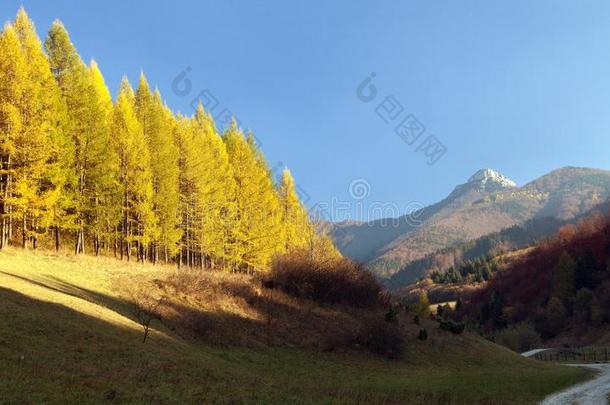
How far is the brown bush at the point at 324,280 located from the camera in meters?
36.2

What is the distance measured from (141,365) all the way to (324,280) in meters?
24.9

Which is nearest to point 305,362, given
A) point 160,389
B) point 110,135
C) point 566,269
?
point 160,389

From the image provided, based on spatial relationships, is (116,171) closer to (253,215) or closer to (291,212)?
(253,215)

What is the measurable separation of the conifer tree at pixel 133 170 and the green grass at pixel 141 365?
16.6 ft

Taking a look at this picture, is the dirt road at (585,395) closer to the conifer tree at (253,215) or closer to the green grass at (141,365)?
the green grass at (141,365)

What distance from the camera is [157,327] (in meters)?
21.1

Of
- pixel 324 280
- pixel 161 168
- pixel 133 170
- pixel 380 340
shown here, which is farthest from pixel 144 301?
pixel 324 280

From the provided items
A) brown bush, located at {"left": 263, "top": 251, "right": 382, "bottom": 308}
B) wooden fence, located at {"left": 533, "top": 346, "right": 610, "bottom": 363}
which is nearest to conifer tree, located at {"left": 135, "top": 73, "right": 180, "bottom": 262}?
brown bush, located at {"left": 263, "top": 251, "right": 382, "bottom": 308}

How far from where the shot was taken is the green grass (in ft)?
36.7

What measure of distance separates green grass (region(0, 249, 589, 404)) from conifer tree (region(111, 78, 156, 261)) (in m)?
5.07

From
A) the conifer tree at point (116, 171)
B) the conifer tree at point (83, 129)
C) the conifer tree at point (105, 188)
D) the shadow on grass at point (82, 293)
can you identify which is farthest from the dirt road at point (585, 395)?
the conifer tree at point (83, 129)

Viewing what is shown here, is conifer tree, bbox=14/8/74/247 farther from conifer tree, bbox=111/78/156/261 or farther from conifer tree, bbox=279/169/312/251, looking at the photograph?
conifer tree, bbox=279/169/312/251

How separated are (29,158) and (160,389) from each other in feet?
69.1

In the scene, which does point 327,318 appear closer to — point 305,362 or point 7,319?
point 305,362
